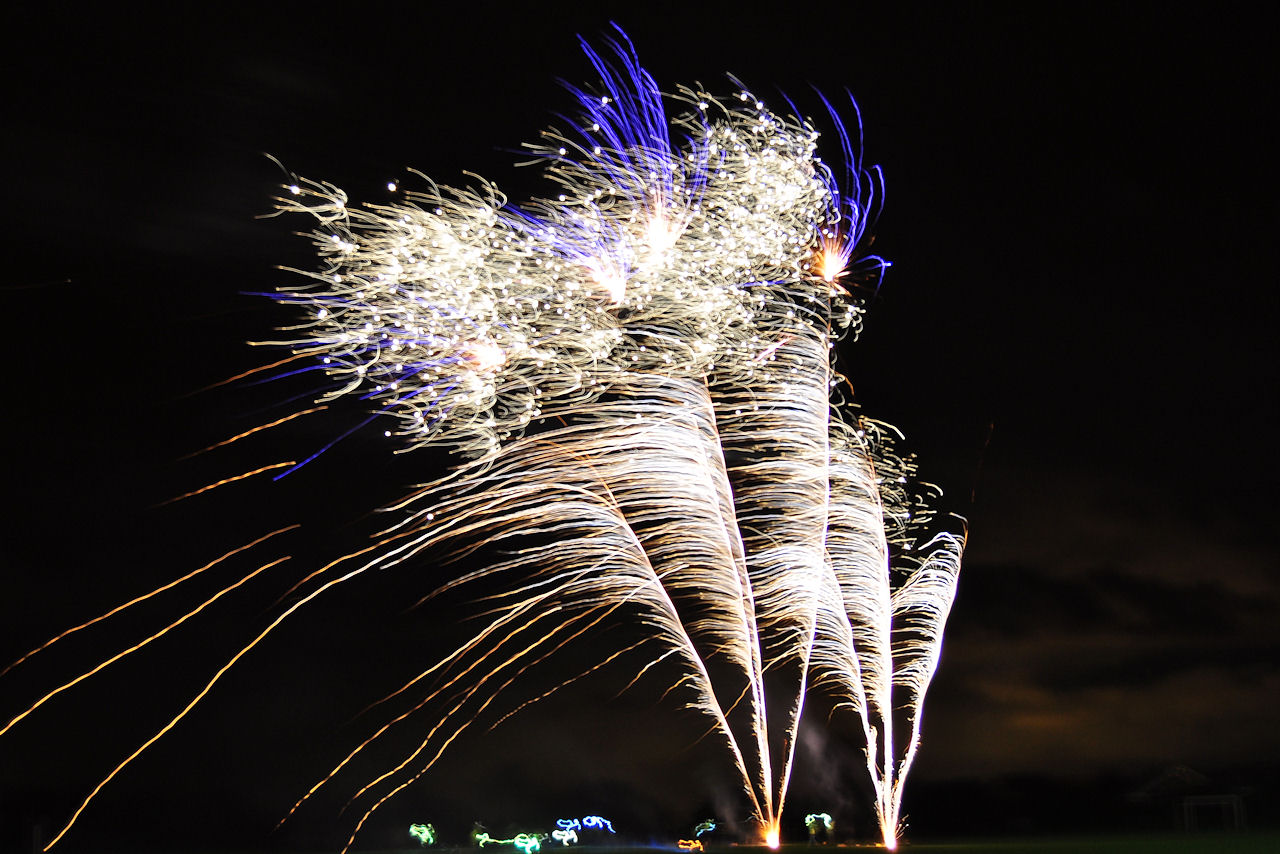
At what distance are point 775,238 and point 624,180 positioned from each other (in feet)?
6.27

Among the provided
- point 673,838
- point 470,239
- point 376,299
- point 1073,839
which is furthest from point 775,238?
point 1073,839

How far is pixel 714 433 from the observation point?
13.3 m

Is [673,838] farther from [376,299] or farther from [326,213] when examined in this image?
[326,213]

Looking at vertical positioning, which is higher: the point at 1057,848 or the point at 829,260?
the point at 829,260

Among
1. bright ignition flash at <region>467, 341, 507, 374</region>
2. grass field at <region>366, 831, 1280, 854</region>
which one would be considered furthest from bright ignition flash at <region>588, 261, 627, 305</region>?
grass field at <region>366, 831, 1280, 854</region>

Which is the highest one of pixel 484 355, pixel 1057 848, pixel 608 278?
pixel 608 278

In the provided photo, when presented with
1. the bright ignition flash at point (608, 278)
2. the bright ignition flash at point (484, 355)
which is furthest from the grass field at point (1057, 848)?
the bright ignition flash at point (608, 278)

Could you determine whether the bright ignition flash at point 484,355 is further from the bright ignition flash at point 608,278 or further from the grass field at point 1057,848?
the grass field at point 1057,848

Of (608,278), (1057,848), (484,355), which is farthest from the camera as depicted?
(1057,848)

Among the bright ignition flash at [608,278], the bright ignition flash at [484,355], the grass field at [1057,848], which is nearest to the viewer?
the bright ignition flash at [484,355]

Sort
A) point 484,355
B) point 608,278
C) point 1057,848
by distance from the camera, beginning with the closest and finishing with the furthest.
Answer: point 484,355
point 608,278
point 1057,848

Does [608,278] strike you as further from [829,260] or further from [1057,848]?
[1057,848]

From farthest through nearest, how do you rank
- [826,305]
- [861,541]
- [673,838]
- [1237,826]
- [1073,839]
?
[1237,826] → [1073,839] → [673,838] → [861,541] → [826,305]

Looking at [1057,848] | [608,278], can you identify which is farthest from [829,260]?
[1057,848]
